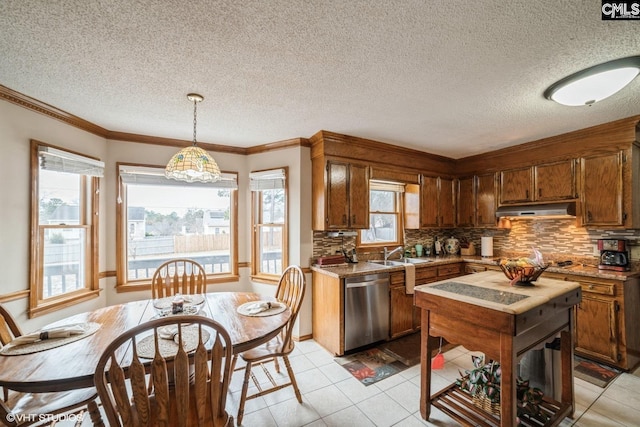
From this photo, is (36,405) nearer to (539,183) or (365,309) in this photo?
(365,309)

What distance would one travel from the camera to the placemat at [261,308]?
2.01 metres

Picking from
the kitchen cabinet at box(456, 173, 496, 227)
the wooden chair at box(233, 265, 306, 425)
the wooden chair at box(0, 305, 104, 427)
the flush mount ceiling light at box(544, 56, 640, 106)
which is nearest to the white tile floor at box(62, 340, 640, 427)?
the wooden chair at box(233, 265, 306, 425)

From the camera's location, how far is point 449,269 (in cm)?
379

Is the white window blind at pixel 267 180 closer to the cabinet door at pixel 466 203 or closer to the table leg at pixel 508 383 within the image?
the table leg at pixel 508 383

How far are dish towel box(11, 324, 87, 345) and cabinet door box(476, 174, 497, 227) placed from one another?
464 cm

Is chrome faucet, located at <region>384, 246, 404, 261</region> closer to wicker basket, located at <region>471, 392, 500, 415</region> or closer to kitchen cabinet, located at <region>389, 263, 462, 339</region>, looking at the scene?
kitchen cabinet, located at <region>389, 263, 462, 339</region>

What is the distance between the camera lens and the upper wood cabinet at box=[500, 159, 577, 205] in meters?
3.16

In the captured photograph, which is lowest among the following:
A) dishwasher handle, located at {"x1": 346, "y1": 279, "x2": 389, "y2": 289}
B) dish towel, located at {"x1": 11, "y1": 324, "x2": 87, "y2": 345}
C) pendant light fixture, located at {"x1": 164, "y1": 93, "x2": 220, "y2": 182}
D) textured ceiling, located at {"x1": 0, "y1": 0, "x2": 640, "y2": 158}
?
dishwasher handle, located at {"x1": 346, "y1": 279, "x2": 389, "y2": 289}

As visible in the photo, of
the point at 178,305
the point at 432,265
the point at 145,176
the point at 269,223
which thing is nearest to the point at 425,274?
the point at 432,265

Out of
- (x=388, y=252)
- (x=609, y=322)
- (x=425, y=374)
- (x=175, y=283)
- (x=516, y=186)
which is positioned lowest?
(x=425, y=374)

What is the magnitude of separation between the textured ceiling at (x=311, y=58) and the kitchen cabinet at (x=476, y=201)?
1350 millimetres

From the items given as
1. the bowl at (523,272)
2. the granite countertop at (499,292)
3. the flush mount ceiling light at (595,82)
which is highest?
the flush mount ceiling light at (595,82)

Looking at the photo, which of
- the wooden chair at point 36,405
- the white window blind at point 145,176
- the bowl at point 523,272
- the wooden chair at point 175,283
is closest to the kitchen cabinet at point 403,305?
the bowl at point 523,272

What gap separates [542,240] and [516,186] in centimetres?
82
